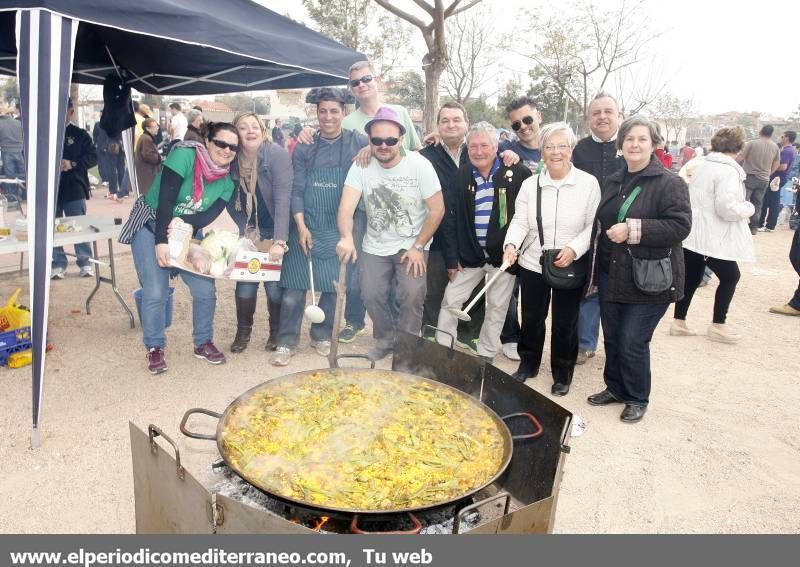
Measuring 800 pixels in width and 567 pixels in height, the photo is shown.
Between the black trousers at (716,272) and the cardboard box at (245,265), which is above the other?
the black trousers at (716,272)

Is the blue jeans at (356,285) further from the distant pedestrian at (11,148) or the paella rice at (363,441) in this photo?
the distant pedestrian at (11,148)

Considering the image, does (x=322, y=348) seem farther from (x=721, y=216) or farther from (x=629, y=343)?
(x=721, y=216)

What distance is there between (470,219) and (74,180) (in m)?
5.13

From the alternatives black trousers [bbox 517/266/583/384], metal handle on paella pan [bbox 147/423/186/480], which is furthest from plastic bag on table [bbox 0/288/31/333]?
black trousers [bbox 517/266/583/384]

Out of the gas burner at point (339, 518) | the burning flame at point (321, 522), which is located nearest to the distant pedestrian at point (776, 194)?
the gas burner at point (339, 518)

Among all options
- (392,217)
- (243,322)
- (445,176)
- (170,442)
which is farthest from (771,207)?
(170,442)

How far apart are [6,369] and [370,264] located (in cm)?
304

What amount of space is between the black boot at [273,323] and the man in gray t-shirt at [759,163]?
1025 centimetres

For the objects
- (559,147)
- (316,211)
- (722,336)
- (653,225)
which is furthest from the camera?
(722,336)

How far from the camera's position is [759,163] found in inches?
433

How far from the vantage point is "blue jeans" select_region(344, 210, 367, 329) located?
4.85m

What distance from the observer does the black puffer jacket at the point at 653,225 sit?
354 cm

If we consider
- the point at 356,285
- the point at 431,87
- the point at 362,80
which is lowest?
the point at 356,285

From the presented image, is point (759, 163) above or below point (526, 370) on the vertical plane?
above
